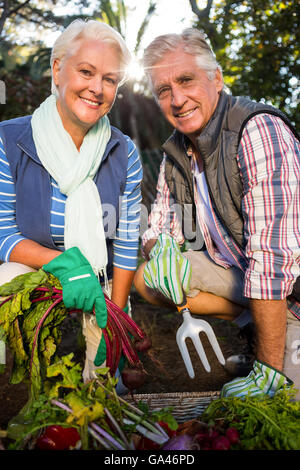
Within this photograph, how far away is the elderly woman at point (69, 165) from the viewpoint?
1.80 m

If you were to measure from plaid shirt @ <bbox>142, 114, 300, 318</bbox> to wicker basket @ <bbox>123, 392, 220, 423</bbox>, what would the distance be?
0.46 meters

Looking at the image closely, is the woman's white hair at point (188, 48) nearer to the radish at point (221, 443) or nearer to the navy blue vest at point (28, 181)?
the navy blue vest at point (28, 181)

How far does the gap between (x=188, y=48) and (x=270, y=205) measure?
78 cm

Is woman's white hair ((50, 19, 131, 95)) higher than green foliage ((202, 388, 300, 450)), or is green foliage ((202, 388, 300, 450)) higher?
woman's white hair ((50, 19, 131, 95))

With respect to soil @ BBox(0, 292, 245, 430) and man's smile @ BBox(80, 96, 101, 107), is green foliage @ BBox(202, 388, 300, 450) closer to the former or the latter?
soil @ BBox(0, 292, 245, 430)

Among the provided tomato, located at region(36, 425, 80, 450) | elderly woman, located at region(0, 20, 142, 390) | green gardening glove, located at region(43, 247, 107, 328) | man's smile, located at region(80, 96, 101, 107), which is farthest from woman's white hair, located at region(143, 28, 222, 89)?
tomato, located at region(36, 425, 80, 450)

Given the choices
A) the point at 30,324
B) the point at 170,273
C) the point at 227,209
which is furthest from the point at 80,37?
the point at 30,324

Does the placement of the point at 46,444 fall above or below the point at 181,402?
above

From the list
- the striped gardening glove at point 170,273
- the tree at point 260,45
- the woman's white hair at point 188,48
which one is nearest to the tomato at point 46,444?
the striped gardening glove at point 170,273

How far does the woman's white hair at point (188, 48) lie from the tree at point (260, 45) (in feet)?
5.60

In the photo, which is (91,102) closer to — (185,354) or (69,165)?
(69,165)

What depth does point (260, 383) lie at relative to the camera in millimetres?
1579

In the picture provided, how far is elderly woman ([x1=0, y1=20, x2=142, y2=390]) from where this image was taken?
5.90ft

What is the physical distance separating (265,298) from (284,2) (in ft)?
8.87
